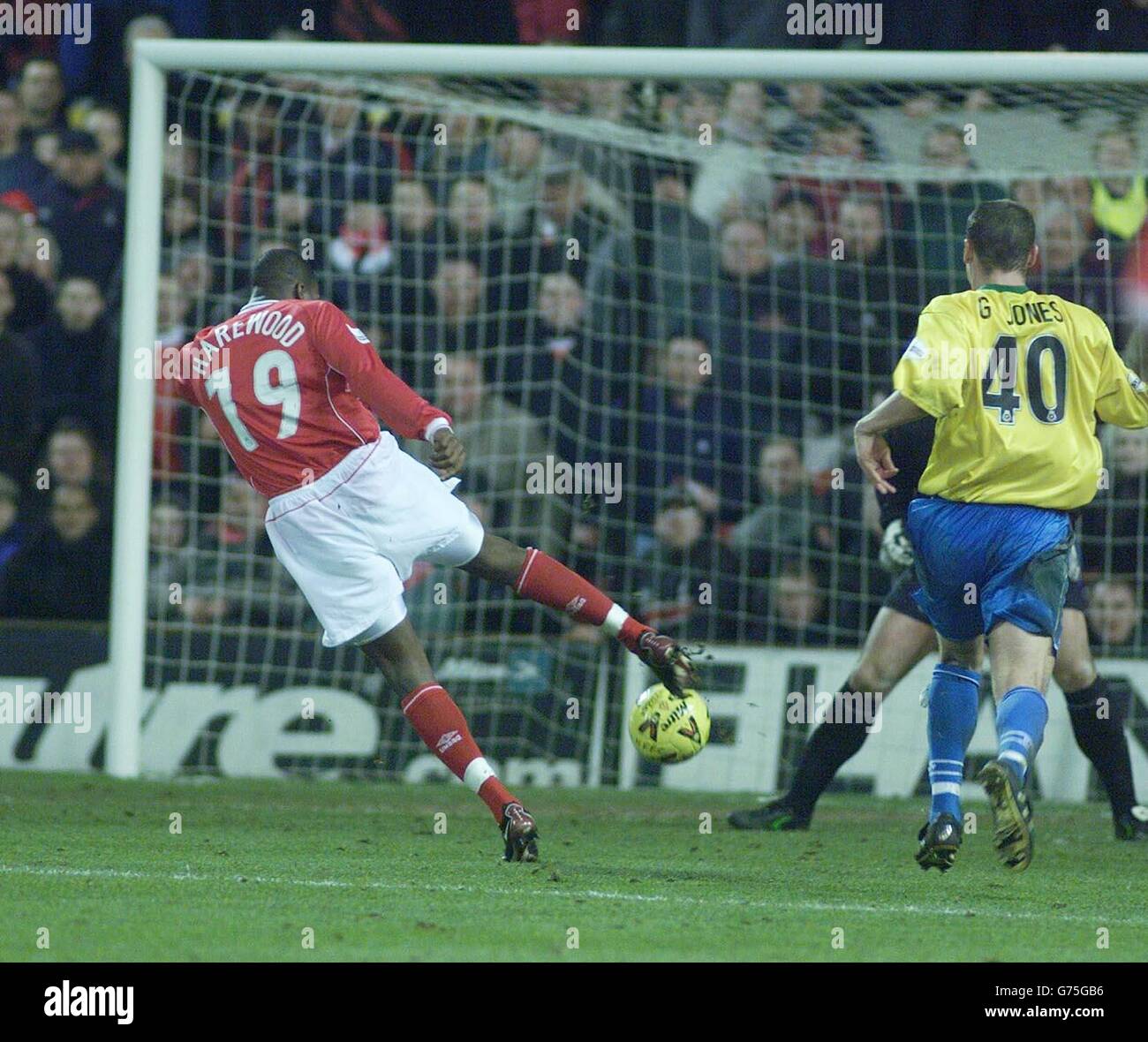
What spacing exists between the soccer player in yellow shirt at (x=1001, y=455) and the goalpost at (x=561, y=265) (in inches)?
125

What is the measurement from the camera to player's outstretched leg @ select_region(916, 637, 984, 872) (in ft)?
17.5

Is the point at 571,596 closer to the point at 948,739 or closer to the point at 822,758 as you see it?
the point at 948,739

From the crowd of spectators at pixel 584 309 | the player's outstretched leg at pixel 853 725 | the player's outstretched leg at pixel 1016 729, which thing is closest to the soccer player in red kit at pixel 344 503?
the player's outstretched leg at pixel 1016 729

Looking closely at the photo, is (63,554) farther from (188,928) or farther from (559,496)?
(188,928)

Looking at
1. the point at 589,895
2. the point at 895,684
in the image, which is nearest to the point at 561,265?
the point at 895,684

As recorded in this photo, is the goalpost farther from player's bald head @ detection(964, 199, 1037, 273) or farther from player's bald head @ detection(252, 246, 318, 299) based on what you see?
player's bald head @ detection(964, 199, 1037, 273)

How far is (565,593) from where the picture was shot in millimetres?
6289

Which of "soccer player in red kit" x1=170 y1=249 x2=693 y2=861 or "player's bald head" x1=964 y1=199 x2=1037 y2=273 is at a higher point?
"player's bald head" x1=964 y1=199 x2=1037 y2=273

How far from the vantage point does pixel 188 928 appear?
180 inches

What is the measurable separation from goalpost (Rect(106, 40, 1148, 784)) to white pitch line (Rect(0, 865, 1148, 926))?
3.21 meters

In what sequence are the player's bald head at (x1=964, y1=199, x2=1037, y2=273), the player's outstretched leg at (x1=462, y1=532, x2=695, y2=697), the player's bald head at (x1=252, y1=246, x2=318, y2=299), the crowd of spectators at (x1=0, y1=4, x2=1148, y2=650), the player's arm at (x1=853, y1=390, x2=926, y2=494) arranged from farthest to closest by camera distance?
the crowd of spectators at (x1=0, y1=4, x2=1148, y2=650) → the player's bald head at (x1=252, y1=246, x2=318, y2=299) → the player's outstretched leg at (x1=462, y1=532, x2=695, y2=697) → the player's bald head at (x1=964, y1=199, x2=1037, y2=273) → the player's arm at (x1=853, y1=390, x2=926, y2=494)

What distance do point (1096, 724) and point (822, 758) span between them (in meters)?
1.02

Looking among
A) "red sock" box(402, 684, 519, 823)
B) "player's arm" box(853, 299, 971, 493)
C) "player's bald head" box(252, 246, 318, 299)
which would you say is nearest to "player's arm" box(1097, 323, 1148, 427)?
"player's arm" box(853, 299, 971, 493)
